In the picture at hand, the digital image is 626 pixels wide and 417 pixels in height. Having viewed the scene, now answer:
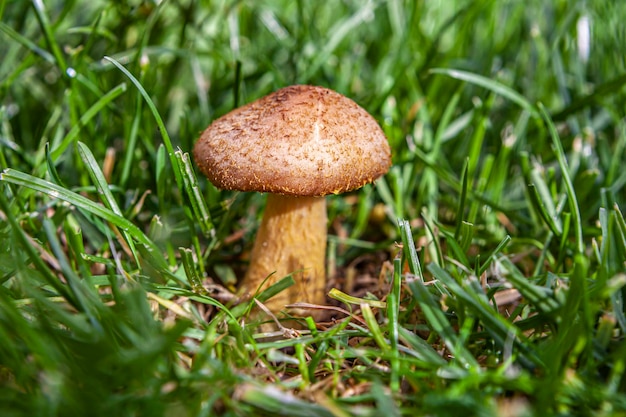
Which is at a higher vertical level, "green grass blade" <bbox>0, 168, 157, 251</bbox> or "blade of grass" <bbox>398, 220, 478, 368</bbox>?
"green grass blade" <bbox>0, 168, 157, 251</bbox>

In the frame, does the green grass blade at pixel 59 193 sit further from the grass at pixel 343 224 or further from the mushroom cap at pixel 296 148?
the mushroom cap at pixel 296 148

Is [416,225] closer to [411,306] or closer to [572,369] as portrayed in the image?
[411,306]

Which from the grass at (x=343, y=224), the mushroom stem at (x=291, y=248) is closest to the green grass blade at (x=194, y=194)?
the grass at (x=343, y=224)

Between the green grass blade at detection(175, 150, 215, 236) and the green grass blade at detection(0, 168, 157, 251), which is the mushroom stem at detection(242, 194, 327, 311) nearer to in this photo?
the green grass blade at detection(175, 150, 215, 236)

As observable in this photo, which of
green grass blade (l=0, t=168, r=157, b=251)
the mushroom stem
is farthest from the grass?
the mushroom stem

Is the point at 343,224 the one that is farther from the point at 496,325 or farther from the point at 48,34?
the point at 48,34
